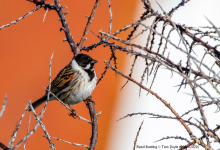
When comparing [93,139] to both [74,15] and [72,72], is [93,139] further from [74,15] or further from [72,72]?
[74,15]

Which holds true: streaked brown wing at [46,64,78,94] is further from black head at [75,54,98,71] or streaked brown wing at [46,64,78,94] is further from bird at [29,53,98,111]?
black head at [75,54,98,71]

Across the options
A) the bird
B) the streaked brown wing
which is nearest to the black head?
the bird

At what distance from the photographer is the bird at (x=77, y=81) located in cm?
363

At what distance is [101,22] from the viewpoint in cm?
636

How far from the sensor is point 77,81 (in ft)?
12.2

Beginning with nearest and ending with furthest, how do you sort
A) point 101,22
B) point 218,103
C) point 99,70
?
1. point 218,103
2. point 99,70
3. point 101,22

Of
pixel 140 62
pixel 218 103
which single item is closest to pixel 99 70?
pixel 140 62

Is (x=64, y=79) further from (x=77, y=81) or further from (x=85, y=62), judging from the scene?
(x=85, y=62)

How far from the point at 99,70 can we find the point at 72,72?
84.3 inches

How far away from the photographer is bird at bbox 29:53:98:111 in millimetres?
3629

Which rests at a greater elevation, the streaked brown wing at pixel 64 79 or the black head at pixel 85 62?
the black head at pixel 85 62

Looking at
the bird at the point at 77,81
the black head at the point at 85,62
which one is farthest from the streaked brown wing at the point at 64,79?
the black head at the point at 85,62

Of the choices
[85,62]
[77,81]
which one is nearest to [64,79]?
[77,81]

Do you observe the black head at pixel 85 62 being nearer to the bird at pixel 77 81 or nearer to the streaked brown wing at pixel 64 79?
the bird at pixel 77 81
